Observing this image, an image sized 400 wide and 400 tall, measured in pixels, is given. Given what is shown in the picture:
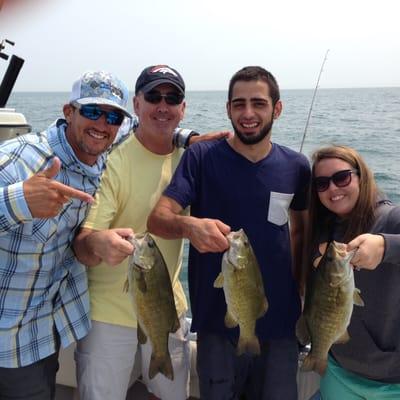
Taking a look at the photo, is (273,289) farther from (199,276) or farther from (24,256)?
(24,256)

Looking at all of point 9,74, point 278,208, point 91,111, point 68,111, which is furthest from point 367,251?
point 9,74

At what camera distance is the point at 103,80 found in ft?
9.78

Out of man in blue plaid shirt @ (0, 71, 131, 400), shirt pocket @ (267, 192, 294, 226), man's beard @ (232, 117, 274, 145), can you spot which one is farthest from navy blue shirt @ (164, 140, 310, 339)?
man in blue plaid shirt @ (0, 71, 131, 400)

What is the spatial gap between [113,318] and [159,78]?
1723mm

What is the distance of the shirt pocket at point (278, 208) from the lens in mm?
3066

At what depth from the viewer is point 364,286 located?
288 cm

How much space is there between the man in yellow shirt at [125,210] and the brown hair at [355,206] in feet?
3.26

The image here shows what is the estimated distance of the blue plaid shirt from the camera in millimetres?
2648

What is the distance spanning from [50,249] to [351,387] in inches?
80.3

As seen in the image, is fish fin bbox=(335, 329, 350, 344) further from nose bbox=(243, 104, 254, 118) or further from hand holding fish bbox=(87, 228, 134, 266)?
nose bbox=(243, 104, 254, 118)

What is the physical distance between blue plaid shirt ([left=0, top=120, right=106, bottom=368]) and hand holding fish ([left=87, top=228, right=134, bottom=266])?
0.30 metres

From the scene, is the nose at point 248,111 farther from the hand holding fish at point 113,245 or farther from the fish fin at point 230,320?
the fish fin at point 230,320

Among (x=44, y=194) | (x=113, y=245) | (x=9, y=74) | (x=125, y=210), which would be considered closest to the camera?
(x=44, y=194)

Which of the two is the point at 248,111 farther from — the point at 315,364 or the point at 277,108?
the point at 315,364
